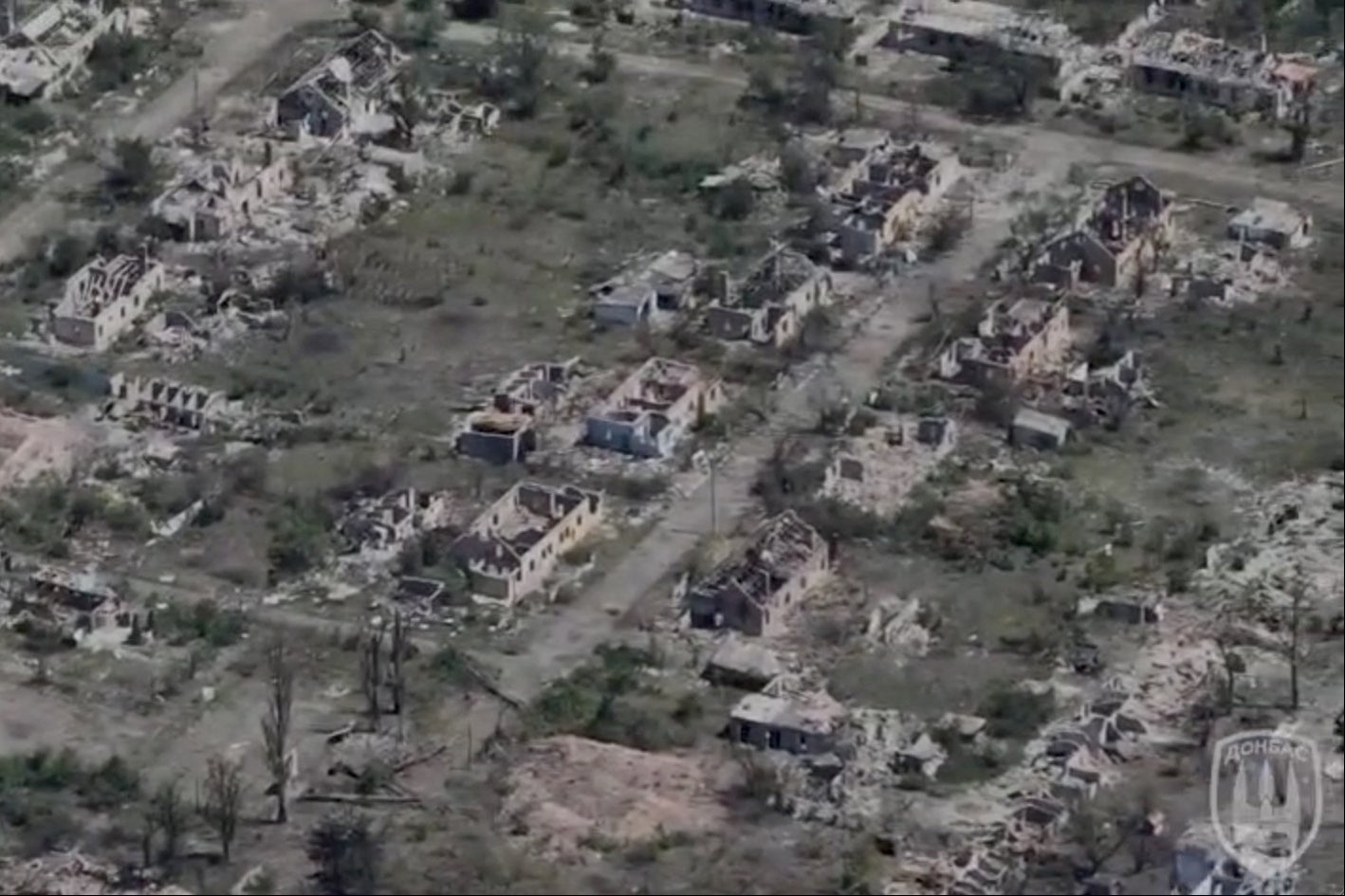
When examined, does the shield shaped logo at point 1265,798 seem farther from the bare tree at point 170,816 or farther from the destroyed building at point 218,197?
the destroyed building at point 218,197

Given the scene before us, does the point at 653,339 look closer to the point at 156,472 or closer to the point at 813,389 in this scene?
the point at 813,389

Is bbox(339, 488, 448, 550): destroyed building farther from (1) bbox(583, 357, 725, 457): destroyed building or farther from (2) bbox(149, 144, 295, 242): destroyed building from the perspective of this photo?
(2) bbox(149, 144, 295, 242): destroyed building

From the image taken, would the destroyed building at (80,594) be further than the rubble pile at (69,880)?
Yes

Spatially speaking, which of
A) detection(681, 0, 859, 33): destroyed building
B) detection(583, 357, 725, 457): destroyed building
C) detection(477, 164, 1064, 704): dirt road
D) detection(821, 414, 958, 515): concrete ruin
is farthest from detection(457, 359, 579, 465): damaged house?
detection(681, 0, 859, 33): destroyed building

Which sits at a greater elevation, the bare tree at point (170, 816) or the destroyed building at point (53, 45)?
the destroyed building at point (53, 45)

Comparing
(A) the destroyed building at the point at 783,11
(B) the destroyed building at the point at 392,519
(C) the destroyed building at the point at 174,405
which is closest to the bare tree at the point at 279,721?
(B) the destroyed building at the point at 392,519

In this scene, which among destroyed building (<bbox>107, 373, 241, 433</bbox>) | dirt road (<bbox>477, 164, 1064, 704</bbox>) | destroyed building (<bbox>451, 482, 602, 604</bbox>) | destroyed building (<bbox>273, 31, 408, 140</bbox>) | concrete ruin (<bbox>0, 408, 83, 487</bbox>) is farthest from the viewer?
destroyed building (<bbox>273, 31, 408, 140</bbox>)
